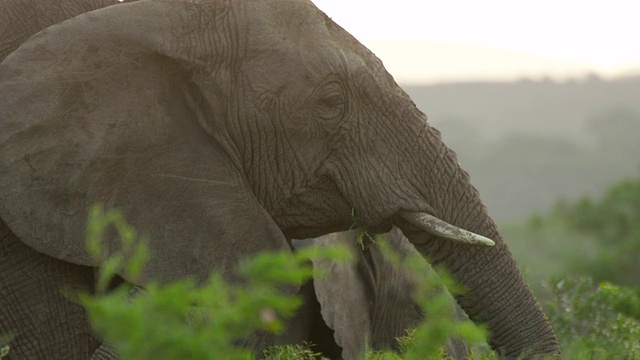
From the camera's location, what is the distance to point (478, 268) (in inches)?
187

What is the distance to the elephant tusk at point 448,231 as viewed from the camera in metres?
4.60

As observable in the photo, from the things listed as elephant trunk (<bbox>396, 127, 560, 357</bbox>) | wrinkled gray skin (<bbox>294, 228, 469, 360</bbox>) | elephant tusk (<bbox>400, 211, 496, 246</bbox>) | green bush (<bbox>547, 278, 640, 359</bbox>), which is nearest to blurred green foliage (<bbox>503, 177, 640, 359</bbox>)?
green bush (<bbox>547, 278, 640, 359</bbox>)

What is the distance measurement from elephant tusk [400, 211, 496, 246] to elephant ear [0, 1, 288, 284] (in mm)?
462

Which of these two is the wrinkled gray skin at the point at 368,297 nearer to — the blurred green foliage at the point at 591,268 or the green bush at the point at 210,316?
the blurred green foliage at the point at 591,268

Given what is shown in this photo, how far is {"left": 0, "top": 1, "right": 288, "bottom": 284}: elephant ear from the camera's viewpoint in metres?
4.39

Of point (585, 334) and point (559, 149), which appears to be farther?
point (559, 149)

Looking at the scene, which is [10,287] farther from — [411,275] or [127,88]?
[411,275]

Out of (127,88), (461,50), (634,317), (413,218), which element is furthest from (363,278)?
(461,50)

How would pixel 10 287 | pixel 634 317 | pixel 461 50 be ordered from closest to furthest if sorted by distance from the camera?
pixel 10 287, pixel 634 317, pixel 461 50

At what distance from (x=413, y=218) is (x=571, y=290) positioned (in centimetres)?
270

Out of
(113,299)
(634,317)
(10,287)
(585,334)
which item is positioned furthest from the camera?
(634,317)

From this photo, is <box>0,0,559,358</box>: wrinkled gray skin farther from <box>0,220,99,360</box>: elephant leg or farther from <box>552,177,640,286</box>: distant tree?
<box>552,177,640,286</box>: distant tree

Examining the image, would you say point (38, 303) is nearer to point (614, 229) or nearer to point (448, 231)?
point (448, 231)

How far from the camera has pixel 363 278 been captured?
223 inches
